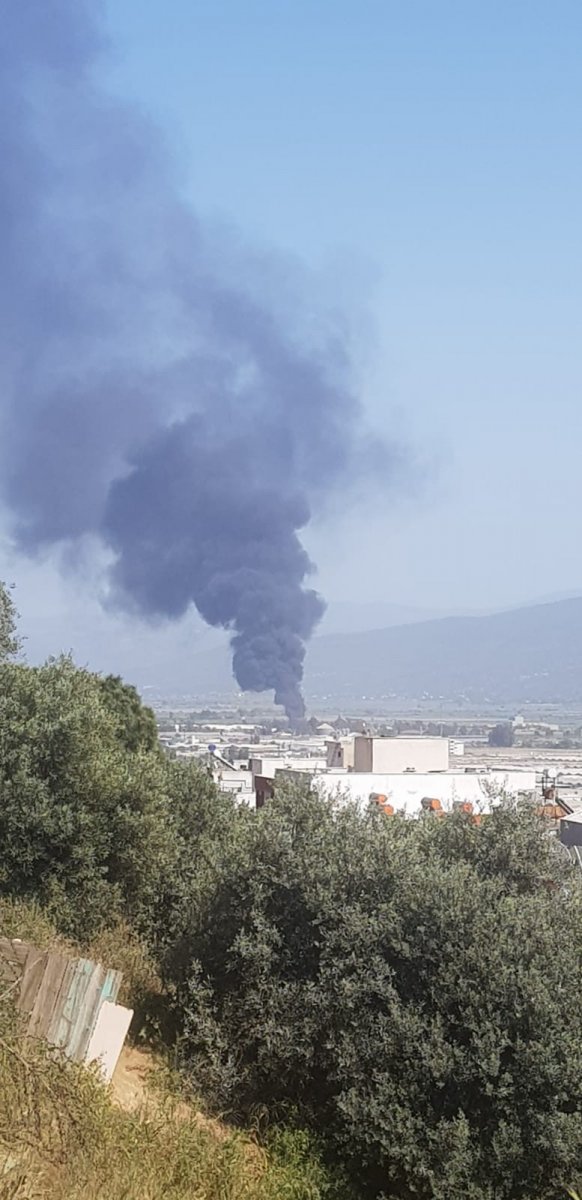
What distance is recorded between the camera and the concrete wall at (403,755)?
59.1m

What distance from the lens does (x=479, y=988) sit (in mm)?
11570

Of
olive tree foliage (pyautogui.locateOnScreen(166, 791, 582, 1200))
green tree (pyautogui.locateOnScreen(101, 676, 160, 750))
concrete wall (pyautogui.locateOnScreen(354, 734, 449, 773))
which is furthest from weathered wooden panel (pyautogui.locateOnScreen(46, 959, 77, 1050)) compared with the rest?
concrete wall (pyautogui.locateOnScreen(354, 734, 449, 773))

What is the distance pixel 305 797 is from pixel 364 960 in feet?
9.00

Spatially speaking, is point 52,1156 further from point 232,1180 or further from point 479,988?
point 479,988

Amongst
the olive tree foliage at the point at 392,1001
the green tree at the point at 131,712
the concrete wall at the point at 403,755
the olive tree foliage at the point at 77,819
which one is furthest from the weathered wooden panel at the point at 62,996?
the concrete wall at the point at 403,755

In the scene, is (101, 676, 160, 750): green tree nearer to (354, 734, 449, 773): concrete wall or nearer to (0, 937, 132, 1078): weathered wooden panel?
(0, 937, 132, 1078): weathered wooden panel

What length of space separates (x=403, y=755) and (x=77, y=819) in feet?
151

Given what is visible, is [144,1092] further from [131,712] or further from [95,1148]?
[131,712]

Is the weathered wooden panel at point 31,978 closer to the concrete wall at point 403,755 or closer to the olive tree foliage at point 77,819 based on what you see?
the olive tree foliage at point 77,819

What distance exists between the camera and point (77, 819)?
1442cm

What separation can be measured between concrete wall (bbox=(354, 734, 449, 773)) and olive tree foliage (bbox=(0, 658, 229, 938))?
43.4m

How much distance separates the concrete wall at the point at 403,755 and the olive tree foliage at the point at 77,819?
4341 centimetres

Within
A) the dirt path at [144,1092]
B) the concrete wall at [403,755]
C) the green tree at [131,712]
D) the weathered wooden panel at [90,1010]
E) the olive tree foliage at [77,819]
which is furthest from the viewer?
the concrete wall at [403,755]

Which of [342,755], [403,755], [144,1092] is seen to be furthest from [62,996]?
[342,755]
